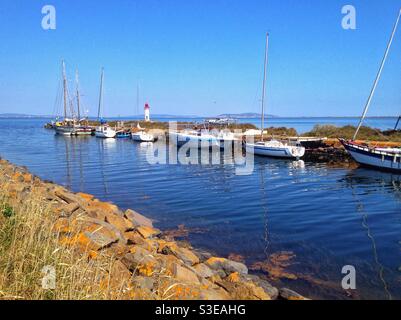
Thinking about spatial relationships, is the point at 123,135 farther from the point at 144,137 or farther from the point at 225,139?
the point at 225,139

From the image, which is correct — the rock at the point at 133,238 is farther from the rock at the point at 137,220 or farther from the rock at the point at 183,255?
the rock at the point at 137,220

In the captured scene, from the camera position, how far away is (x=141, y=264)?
6371 mm

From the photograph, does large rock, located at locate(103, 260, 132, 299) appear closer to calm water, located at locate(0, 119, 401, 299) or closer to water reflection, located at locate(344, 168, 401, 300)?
calm water, located at locate(0, 119, 401, 299)

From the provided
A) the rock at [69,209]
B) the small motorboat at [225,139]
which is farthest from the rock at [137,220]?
the small motorboat at [225,139]

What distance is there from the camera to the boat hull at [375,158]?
83.5ft

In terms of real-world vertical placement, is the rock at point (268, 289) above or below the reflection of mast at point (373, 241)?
above

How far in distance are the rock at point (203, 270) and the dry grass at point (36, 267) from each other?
273 cm

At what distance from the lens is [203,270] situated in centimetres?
776

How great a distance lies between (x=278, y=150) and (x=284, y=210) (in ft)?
64.6

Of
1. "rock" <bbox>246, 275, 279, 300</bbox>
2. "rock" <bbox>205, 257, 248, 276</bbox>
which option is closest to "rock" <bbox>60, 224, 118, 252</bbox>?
"rock" <bbox>205, 257, 248, 276</bbox>

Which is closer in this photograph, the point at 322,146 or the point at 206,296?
the point at 206,296
